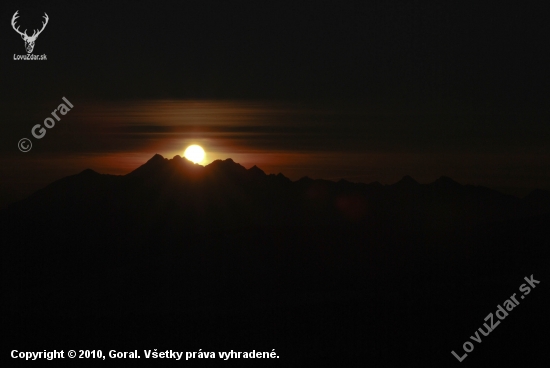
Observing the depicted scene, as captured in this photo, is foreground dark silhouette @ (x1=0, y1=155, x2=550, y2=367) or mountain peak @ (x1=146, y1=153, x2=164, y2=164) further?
mountain peak @ (x1=146, y1=153, x2=164, y2=164)

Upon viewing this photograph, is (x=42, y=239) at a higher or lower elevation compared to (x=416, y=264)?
higher

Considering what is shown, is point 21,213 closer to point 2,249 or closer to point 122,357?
point 2,249

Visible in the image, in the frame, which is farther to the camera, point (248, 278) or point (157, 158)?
point (157, 158)

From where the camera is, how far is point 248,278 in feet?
319

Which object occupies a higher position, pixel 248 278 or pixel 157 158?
Answer: pixel 157 158

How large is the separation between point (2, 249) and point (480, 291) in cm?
11234

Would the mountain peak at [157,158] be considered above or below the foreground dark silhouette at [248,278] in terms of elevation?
above

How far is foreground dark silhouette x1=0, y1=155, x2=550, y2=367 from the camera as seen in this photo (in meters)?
60.3

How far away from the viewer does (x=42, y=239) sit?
152000 mm

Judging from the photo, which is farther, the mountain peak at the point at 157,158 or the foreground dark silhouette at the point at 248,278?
the mountain peak at the point at 157,158

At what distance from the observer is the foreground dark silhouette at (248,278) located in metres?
60.3

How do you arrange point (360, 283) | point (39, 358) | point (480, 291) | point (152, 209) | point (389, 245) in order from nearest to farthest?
1. point (39, 358)
2. point (480, 291)
3. point (360, 283)
4. point (389, 245)
5. point (152, 209)

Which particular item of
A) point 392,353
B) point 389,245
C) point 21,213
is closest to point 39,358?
point 392,353

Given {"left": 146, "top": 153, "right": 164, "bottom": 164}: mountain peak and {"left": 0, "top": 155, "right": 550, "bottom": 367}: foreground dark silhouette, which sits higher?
{"left": 146, "top": 153, "right": 164, "bottom": 164}: mountain peak
